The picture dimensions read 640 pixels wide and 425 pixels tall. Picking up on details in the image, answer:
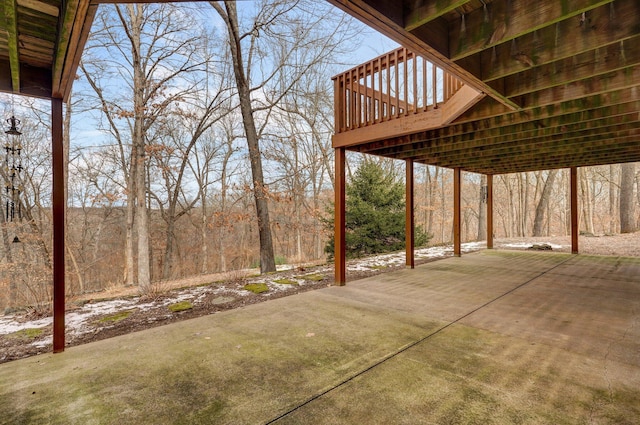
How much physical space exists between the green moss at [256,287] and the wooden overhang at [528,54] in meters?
2.63

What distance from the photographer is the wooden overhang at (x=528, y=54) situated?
1944mm

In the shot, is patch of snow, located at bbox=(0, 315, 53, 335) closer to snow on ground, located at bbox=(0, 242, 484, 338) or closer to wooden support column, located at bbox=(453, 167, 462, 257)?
snow on ground, located at bbox=(0, 242, 484, 338)

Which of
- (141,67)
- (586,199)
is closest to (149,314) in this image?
(141,67)

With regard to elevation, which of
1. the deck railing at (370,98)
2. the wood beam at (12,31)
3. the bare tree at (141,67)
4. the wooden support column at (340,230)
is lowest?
the wooden support column at (340,230)

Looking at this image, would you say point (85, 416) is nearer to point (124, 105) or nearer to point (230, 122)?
point (124, 105)

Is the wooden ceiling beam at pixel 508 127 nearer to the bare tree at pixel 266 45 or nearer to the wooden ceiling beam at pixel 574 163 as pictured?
the wooden ceiling beam at pixel 574 163

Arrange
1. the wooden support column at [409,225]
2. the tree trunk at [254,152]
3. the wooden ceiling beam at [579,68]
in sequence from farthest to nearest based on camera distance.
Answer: the tree trunk at [254,152] < the wooden support column at [409,225] < the wooden ceiling beam at [579,68]

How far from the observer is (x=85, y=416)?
69.0 inches

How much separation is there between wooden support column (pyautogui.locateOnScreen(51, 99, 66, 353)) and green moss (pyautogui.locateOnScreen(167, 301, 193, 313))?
1176 mm

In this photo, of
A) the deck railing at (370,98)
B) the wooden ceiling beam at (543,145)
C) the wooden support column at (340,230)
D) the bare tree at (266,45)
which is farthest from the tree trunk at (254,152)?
the wooden ceiling beam at (543,145)

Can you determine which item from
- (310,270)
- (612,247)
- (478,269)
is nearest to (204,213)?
(310,270)

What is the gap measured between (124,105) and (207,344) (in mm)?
8576

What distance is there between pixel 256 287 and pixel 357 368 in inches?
109

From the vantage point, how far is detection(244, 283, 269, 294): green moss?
180 inches
